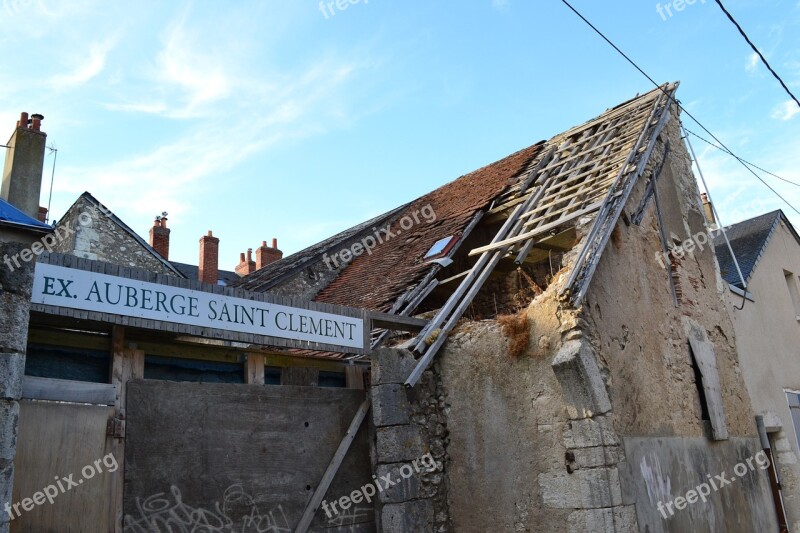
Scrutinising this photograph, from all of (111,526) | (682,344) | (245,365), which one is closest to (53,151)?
(245,365)

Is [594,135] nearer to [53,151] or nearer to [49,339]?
[49,339]

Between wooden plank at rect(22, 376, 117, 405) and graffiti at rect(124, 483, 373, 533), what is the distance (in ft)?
2.71

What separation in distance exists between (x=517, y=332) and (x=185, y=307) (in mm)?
3149

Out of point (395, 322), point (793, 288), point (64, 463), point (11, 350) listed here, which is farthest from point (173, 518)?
point (793, 288)

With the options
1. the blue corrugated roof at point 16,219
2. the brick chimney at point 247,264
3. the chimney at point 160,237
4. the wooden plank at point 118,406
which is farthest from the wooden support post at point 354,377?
the brick chimney at point 247,264

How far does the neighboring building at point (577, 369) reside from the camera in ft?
19.4

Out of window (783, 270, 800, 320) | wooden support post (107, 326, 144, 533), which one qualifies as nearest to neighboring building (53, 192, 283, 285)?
wooden support post (107, 326, 144, 533)

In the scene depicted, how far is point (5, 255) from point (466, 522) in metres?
4.67

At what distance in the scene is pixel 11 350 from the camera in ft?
12.1

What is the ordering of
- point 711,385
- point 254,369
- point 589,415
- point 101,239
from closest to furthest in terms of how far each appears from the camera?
point 589,415
point 254,369
point 711,385
point 101,239

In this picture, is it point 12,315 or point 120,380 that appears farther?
point 120,380

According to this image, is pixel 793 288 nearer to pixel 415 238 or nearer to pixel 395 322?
pixel 415 238

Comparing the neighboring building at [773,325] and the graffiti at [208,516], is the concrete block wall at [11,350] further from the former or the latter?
the neighboring building at [773,325]

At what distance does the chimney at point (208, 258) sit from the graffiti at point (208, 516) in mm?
11903
